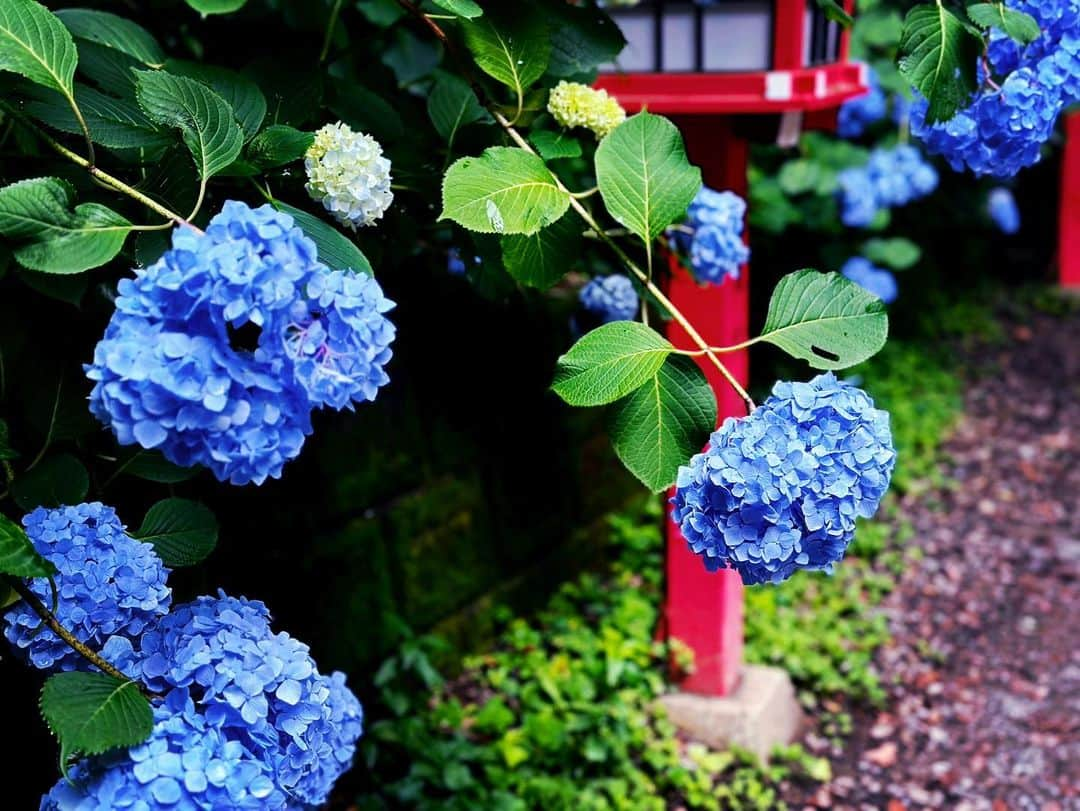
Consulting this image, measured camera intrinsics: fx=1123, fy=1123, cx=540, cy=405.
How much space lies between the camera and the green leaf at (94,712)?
0.84 m

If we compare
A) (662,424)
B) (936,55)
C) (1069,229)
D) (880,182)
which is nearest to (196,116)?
(662,424)

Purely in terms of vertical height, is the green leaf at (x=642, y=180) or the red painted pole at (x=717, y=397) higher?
the green leaf at (x=642, y=180)

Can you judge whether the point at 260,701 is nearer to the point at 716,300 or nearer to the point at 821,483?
the point at 821,483

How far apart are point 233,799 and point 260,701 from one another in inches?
3.4

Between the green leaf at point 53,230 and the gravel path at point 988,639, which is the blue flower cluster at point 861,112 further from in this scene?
the green leaf at point 53,230

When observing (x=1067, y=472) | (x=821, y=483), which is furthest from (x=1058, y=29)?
(x=1067, y=472)

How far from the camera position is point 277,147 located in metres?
1.00

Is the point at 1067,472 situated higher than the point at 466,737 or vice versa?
the point at 466,737

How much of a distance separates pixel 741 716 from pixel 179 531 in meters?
1.42

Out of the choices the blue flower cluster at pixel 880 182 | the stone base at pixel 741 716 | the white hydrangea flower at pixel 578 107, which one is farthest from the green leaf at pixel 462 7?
the blue flower cluster at pixel 880 182

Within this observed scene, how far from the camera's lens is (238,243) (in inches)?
29.3

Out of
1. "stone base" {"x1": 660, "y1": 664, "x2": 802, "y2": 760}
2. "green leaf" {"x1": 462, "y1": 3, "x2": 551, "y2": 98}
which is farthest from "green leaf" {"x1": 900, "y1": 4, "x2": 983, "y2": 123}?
"stone base" {"x1": 660, "y1": 664, "x2": 802, "y2": 760}

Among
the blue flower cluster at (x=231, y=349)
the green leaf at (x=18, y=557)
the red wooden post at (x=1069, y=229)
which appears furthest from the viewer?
the red wooden post at (x=1069, y=229)

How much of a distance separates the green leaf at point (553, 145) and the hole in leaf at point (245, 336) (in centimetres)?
37
